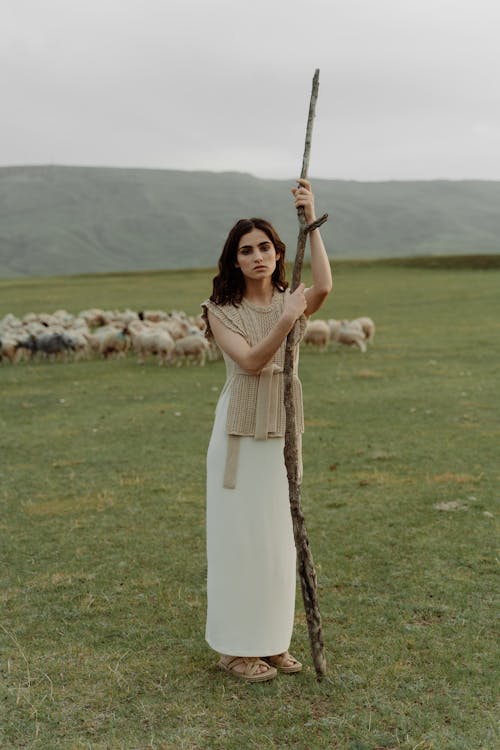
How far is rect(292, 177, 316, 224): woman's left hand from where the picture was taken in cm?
410

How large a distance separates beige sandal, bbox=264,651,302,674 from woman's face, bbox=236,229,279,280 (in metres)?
1.90

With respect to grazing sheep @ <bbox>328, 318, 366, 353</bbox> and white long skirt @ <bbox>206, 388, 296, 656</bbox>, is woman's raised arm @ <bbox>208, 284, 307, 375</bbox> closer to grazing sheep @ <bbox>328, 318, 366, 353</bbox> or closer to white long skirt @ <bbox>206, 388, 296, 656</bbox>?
white long skirt @ <bbox>206, 388, 296, 656</bbox>

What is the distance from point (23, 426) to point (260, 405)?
755 cm

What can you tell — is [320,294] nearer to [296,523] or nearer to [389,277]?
[296,523]

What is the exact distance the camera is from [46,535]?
645 centimetres

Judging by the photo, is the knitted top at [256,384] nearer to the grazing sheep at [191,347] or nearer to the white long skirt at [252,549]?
the white long skirt at [252,549]

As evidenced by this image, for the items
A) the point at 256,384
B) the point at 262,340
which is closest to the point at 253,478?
the point at 256,384

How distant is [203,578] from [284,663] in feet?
4.63

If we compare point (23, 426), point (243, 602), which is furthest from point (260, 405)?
point (23, 426)

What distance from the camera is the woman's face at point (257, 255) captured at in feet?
13.4

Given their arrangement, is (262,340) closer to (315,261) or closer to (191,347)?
(315,261)

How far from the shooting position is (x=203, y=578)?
554 centimetres

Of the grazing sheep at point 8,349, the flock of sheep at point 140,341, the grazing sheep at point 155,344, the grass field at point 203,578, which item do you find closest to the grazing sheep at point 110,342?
the flock of sheep at point 140,341

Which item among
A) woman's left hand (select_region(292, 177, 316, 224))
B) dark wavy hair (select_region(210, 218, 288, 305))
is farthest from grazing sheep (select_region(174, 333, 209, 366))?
woman's left hand (select_region(292, 177, 316, 224))
